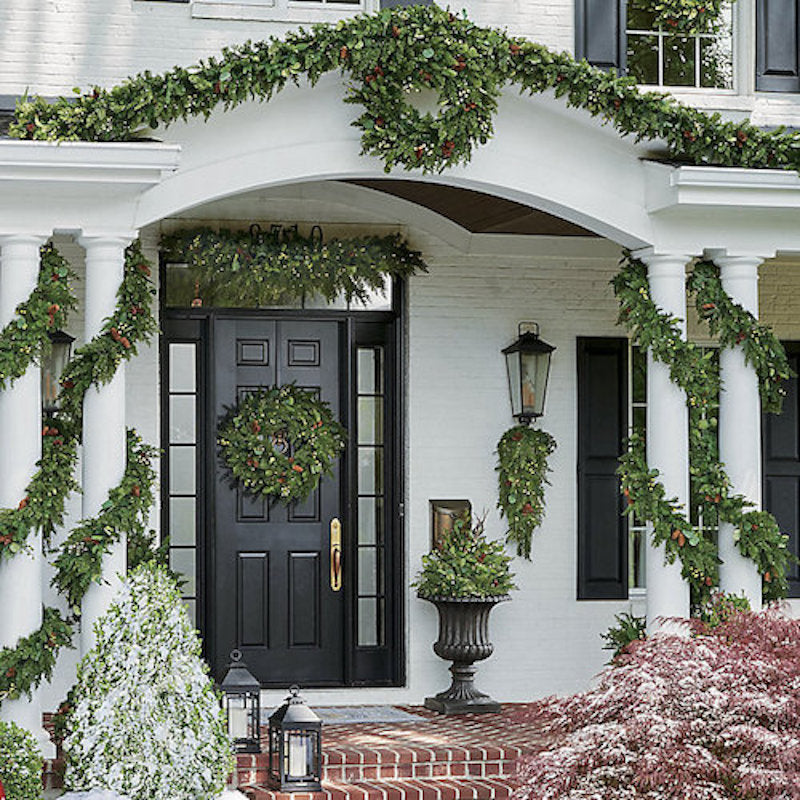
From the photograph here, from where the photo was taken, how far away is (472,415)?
10602 mm

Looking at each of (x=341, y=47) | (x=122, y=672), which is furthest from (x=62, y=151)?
(x=122, y=672)

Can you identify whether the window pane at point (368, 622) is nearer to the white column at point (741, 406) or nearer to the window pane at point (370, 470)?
the window pane at point (370, 470)

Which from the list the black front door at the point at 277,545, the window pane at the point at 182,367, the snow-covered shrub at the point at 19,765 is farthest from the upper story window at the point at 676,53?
the snow-covered shrub at the point at 19,765

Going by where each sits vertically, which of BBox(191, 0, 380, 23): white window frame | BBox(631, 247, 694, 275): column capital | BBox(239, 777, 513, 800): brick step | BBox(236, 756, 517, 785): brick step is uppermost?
BBox(191, 0, 380, 23): white window frame

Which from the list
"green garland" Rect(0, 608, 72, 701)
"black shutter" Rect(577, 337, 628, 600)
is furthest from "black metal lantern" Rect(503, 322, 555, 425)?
"green garland" Rect(0, 608, 72, 701)

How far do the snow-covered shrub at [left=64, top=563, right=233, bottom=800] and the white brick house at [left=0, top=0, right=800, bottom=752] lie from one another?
2.37 meters

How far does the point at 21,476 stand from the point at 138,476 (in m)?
0.59

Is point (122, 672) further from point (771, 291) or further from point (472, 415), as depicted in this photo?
point (771, 291)

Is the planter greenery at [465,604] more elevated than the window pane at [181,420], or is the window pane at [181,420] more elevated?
the window pane at [181,420]

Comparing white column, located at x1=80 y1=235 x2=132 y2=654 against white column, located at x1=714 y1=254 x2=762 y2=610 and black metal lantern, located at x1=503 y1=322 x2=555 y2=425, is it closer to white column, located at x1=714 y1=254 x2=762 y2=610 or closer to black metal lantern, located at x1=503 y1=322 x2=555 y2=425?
black metal lantern, located at x1=503 y1=322 x2=555 y2=425

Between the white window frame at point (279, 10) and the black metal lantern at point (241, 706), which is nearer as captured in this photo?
the black metal lantern at point (241, 706)

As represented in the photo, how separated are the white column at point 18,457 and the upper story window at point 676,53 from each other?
421 cm

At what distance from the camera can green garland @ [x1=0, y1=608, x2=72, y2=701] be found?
26.1 ft

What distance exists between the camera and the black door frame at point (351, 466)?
33.7ft
